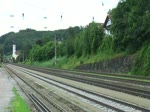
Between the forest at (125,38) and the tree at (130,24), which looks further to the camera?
the tree at (130,24)

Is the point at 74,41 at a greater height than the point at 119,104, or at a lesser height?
greater

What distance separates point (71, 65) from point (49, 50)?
3659 cm

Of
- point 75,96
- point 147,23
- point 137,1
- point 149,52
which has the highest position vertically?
point 137,1

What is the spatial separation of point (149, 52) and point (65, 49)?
188ft

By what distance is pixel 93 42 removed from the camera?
260 feet

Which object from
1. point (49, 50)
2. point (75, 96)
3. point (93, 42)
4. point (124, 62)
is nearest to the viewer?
point (75, 96)

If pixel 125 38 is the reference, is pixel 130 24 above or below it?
above

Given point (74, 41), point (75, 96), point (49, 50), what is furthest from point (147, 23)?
point (49, 50)

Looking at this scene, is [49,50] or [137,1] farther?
[49,50]

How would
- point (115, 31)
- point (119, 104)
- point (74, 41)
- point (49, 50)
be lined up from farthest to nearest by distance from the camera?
1. point (49, 50)
2. point (74, 41)
3. point (115, 31)
4. point (119, 104)

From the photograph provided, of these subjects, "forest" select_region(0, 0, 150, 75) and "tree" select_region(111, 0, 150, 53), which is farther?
"tree" select_region(111, 0, 150, 53)

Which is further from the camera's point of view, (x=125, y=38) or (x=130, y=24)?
(x=125, y=38)

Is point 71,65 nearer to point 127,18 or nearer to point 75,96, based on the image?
point 127,18

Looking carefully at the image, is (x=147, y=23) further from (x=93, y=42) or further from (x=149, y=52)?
(x=93, y=42)
